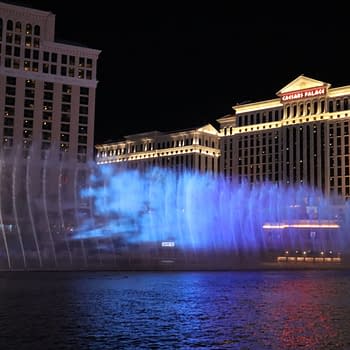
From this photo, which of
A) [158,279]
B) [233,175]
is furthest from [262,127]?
[158,279]

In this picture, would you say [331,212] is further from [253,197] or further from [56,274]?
[56,274]

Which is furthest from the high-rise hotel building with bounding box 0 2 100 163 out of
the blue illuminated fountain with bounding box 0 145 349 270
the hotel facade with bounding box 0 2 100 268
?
the blue illuminated fountain with bounding box 0 145 349 270

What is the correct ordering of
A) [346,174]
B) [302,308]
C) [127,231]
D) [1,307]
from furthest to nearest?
[346,174] → [127,231] → [302,308] → [1,307]

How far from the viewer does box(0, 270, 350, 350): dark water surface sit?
1548 cm

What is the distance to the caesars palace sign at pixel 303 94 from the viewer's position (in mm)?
112375

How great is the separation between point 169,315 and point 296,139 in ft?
324

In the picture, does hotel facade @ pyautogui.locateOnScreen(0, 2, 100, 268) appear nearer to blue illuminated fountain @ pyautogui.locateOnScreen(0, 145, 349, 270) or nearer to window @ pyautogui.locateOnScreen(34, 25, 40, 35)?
window @ pyautogui.locateOnScreen(34, 25, 40, 35)

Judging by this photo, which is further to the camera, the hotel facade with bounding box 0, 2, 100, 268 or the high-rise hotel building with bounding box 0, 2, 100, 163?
the high-rise hotel building with bounding box 0, 2, 100, 163

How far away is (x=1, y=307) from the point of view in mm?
21188

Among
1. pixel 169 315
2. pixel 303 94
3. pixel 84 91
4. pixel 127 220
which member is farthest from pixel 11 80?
pixel 169 315

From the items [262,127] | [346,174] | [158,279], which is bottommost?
[158,279]

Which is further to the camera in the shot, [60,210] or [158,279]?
[60,210]

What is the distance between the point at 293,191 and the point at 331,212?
13689mm

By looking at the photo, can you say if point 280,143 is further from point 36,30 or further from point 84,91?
point 36,30
